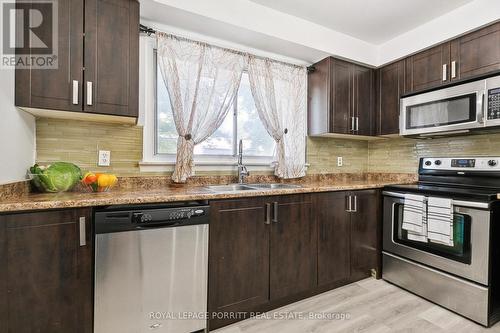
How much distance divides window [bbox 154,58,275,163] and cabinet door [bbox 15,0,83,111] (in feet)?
2.11

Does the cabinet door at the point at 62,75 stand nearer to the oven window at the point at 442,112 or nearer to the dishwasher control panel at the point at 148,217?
the dishwasher control panel at the point at 148,217

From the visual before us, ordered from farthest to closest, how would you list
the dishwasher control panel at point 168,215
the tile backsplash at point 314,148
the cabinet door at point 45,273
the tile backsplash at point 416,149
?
the tile backsplash at point 416,149 → the tile backsplash at point 314,148 → the dishwasher control panel at point 168,215 → the cabinet door at point 45,273

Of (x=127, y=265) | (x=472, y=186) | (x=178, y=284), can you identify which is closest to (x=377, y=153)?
(x=472, y=186)

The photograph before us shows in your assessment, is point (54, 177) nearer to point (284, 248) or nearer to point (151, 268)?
point (151, 268)

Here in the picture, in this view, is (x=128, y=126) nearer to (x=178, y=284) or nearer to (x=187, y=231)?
(x=187, y=231)

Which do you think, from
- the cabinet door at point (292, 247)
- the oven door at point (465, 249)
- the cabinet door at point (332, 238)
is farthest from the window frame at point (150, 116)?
the oven door at point (465, 249)

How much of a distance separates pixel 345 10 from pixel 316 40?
1.12 feet

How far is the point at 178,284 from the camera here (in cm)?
153

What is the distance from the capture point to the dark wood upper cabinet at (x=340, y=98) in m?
2.62

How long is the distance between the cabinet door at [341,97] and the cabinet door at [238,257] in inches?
55.8

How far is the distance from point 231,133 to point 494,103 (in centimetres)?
213

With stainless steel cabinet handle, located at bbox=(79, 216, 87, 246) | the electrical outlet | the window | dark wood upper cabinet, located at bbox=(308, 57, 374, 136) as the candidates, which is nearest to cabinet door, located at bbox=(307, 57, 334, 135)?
dark wood upper cabinet, located at bbox=(308, 57, 374, 136)

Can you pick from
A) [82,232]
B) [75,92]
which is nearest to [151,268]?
[82,232]

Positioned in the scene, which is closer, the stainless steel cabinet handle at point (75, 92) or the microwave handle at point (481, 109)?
the stainless steel cabinet handle at point (75, 92)
